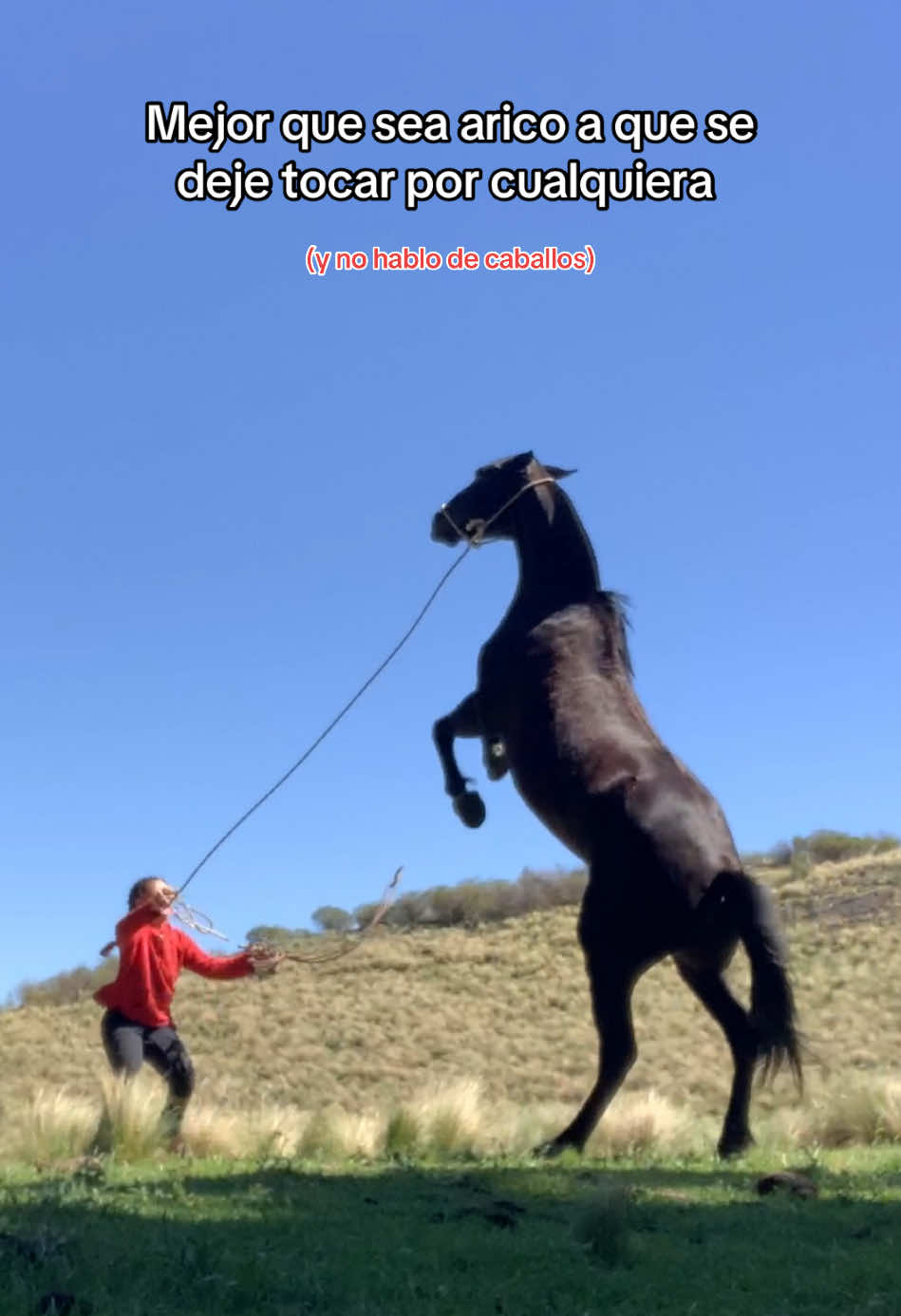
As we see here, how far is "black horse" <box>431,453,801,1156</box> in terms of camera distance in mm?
7957

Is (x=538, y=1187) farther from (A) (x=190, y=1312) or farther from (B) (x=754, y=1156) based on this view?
(A) (x=190, y=1312)

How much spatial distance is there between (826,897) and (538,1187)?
126ft

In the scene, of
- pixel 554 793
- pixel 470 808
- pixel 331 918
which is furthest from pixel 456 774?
pixel 331 918

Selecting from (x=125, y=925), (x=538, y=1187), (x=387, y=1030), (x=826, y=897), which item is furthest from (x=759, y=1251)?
(x=826, y=897)

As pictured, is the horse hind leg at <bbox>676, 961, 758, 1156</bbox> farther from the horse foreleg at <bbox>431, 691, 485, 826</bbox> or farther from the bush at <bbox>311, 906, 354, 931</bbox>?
the bush at <bbox>311, 906, 354, 931</bbox>

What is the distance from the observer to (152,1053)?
8.35 m

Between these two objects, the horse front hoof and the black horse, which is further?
the horse front hoof

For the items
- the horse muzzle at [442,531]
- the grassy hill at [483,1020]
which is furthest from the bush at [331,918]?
the horse muzzle at [442,531]

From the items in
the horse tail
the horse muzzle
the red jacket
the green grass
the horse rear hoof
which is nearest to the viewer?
the green grass

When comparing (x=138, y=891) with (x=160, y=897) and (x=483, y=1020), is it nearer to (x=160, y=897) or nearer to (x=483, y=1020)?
(x=160, y=897)

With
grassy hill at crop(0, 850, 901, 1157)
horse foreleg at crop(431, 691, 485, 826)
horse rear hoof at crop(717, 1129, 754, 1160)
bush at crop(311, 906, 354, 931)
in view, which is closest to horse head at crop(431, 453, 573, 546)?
horse foreleg at crop(431, 691, 485, 826)

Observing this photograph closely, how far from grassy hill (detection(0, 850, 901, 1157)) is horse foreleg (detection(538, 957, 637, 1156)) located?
1201 cm

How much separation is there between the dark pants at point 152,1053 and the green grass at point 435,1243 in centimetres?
104

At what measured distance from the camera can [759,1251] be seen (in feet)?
17.0
